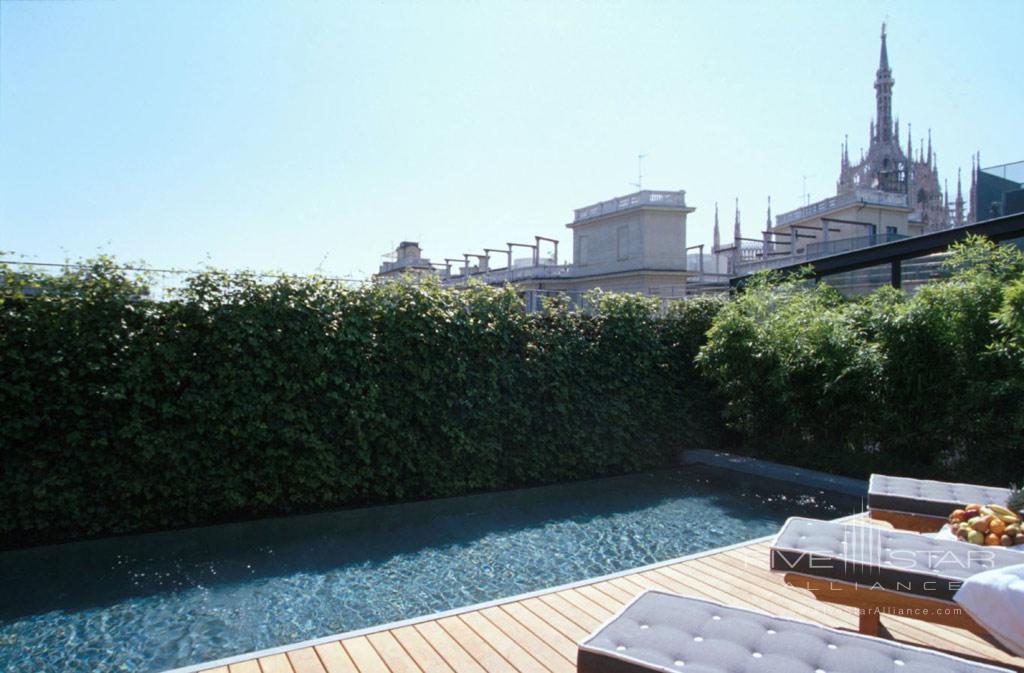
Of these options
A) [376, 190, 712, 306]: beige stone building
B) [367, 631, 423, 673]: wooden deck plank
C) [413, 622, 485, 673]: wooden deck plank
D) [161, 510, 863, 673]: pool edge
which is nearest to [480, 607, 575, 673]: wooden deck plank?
[161, 510, 863, 673]: pool edge

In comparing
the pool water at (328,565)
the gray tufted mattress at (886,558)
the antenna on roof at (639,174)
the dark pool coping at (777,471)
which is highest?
the antenna on roof at (639,174)

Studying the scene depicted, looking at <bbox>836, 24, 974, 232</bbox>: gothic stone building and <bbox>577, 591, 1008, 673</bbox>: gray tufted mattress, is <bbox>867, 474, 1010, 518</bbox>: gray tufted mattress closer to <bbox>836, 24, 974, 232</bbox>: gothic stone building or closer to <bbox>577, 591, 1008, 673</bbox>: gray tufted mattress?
<bbox>577, 591, 1008, 673</bbox>: gray tufted mattress

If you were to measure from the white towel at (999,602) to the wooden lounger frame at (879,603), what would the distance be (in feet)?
0.82

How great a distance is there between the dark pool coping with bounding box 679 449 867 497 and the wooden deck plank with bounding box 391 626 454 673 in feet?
18.2

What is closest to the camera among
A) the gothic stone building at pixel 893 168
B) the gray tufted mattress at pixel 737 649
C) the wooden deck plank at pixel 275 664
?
the gray tufted mattress at pixel 737 649

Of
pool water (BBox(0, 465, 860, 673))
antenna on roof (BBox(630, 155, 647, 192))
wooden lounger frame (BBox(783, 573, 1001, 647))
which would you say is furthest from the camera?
antenna on roof (BBox(630, 155, 647, 192))

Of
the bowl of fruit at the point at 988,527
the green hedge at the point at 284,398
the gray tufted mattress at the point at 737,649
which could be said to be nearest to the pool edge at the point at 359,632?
the gray tufted mattress at the point at 737,649

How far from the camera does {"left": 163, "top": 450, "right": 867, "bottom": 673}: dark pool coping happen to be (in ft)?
9.93

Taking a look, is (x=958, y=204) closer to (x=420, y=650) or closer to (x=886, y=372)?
(x=886, y=372)

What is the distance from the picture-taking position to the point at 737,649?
2156mm

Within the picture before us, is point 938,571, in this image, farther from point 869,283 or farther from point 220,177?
point 220,177

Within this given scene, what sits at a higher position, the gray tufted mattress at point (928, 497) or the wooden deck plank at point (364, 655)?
the gray tufted mattress at point (928, 497)

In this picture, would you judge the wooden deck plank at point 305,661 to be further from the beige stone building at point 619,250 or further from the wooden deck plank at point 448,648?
the beige stone building at point 619,250

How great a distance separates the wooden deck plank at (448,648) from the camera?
287 cm
